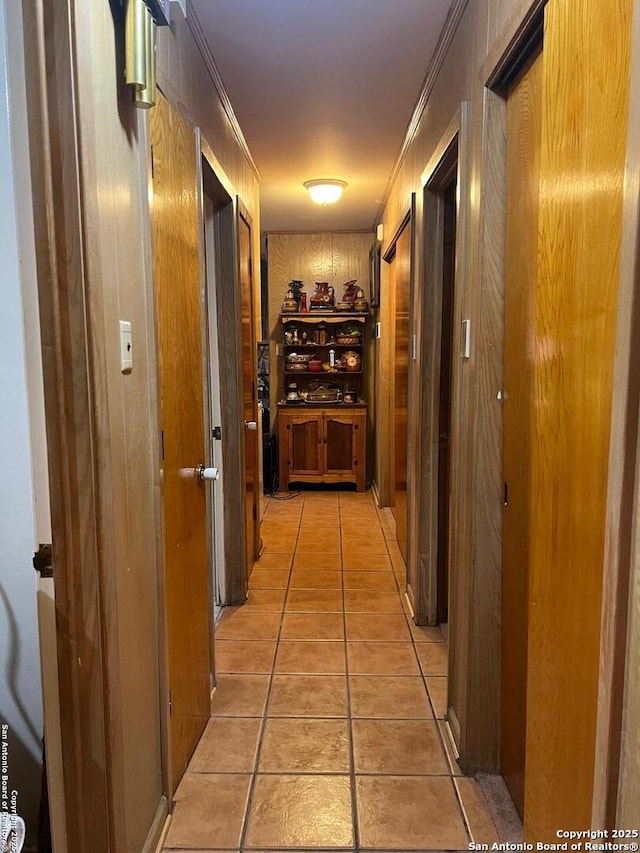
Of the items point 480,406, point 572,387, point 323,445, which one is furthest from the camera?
point 323,445

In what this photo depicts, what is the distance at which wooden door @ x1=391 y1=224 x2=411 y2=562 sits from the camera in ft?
11.6

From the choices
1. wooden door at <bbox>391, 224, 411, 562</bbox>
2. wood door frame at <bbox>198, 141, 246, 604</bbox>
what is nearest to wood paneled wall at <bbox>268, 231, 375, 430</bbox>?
wooden door at <bbox>391, 224, 411, 562</bbox>

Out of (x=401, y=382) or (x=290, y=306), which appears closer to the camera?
(x=401, y=382)

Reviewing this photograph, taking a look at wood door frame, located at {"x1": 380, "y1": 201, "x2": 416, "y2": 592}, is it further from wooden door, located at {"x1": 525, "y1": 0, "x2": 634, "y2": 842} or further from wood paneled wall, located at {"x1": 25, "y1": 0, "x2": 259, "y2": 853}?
wooden door, located at {"x1": 525, "y1": 0, "x2": 634, "y2": 842}

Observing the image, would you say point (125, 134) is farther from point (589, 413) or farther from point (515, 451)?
point (515, 451)

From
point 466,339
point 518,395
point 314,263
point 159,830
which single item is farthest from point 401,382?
point 159,830

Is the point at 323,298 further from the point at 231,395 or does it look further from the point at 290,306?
the point at 231,395

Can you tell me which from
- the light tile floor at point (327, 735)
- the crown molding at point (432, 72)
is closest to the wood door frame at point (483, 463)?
the light tile floor at point (327, 735)

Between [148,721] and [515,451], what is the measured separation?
1.24 meters

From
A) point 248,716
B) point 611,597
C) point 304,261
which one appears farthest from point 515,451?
point 304,261

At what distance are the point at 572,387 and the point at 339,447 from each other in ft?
14.3

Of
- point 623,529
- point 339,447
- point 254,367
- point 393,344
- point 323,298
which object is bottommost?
point 339,447

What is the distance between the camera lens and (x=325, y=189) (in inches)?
158

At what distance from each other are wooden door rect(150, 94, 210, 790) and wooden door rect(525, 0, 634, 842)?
98 centimetres
